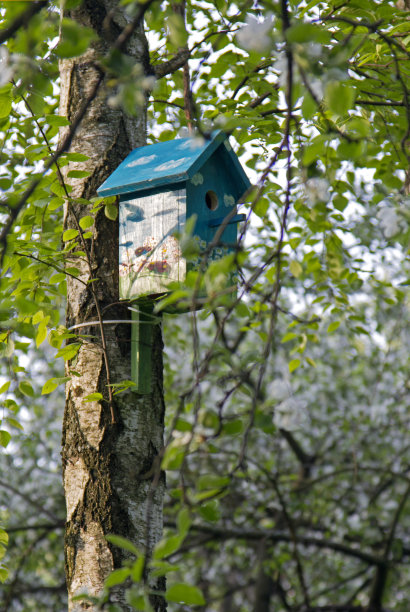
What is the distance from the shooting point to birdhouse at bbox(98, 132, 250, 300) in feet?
5.69

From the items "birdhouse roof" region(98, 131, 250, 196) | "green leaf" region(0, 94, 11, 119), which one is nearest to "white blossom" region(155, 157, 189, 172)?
"birdhouse roof" region(98, 131, 250, 196)

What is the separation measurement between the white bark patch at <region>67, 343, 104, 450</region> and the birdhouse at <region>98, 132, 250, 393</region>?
11cm

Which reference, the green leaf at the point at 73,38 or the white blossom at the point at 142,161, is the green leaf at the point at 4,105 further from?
the green leaf at the point at 73,38

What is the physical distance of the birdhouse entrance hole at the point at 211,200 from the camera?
6.43ft

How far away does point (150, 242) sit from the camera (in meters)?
1.79

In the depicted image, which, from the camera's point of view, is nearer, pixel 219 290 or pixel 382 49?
pixel 219 290

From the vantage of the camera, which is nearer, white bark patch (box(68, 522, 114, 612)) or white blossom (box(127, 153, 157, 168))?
white bark patch (box(68, 522, 114, 612))

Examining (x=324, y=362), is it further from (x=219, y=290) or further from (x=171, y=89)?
(x=219, y=290)

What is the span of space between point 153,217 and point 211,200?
259mm

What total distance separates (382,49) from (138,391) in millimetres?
1302

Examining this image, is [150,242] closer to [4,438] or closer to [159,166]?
[159,166]

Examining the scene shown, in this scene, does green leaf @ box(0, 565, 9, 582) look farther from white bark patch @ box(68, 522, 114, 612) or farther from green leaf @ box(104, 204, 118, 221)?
green leaf @ box(104, 204, 118, 221)

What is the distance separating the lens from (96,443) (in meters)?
1.74

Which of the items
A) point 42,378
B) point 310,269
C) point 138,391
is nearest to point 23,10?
point 138,391
